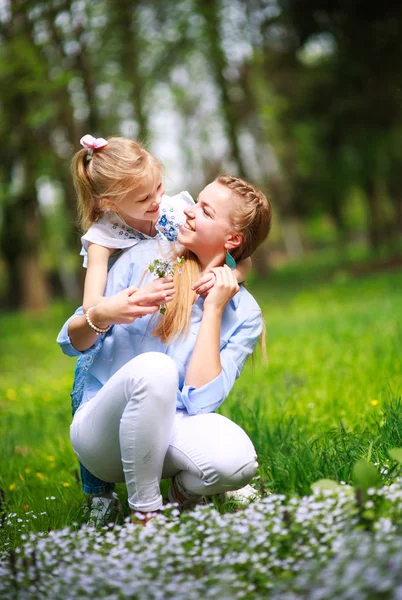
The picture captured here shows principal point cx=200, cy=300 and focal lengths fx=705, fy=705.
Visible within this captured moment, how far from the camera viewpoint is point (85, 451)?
8.25ft

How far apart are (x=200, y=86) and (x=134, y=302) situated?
18.0 meters

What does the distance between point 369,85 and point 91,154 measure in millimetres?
11703

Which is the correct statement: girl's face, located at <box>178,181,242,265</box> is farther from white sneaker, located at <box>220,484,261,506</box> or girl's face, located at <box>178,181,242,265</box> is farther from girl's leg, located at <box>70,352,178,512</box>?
white sneaker, located at <box>220,484,261,506</box>

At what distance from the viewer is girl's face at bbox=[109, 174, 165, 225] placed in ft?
8.66


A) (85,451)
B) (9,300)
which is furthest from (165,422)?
(9,300)

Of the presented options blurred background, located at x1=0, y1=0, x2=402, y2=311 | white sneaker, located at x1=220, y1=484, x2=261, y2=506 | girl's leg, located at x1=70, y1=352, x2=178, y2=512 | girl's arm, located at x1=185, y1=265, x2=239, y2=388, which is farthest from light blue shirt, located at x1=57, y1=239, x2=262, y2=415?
blurred background, located at x1=0, y1=0, x2=402, y2=311

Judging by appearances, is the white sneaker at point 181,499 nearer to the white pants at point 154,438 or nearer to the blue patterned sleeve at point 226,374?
the white pants at point 154,438

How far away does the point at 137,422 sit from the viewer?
2289 mm

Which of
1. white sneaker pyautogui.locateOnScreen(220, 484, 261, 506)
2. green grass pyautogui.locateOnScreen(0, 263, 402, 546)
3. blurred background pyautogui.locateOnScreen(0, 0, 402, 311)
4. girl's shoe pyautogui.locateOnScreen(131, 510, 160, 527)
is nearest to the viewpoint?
girl's shoe pyautogui.locateOnScreen(131, 510, 160, 527)

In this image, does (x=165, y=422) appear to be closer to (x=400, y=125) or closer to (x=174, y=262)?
(x=174, y=262)

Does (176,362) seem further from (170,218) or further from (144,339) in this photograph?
(170,218)

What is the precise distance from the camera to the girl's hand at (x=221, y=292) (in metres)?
2.50

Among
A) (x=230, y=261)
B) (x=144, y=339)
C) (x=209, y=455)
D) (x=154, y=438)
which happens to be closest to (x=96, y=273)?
(x=144, y=339)

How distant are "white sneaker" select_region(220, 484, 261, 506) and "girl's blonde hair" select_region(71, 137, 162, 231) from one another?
1.15m
